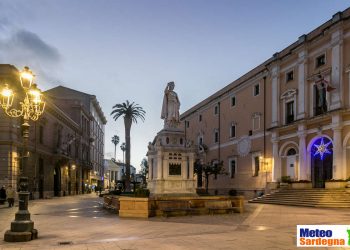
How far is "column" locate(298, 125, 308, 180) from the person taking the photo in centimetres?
3272

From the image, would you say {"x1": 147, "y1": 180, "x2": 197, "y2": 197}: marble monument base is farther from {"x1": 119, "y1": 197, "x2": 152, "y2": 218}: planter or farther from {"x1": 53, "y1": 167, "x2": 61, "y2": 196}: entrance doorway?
{"x1": 53, "y1": 167, "x2": 61, "y2": 196}: entrance doorway

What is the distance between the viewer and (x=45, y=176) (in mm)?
46781

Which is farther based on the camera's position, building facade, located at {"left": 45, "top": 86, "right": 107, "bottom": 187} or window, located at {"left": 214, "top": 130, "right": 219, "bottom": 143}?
building facade, located at {"left": 45, "top": 86, "right": 107, "bottom": 187}

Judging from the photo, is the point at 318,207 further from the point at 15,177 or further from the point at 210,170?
the point at 15,177

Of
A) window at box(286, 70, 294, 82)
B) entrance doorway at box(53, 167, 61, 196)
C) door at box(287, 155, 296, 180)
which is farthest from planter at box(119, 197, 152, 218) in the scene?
entrance doorway at box(53, 167, 61, 196)

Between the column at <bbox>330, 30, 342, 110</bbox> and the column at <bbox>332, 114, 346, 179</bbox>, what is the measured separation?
1.08m

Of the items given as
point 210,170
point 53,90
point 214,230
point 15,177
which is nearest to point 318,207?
point 214,230

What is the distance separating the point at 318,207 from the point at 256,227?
41.4ft

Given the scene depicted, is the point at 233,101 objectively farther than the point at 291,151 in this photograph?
Yes

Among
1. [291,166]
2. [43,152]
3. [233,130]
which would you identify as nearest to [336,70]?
[291,166]

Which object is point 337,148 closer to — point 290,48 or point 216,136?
point 290,48

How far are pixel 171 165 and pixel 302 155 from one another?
50.2ft

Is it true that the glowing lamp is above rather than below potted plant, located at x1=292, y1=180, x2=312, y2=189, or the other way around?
above

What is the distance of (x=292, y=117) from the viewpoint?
3569 cm
